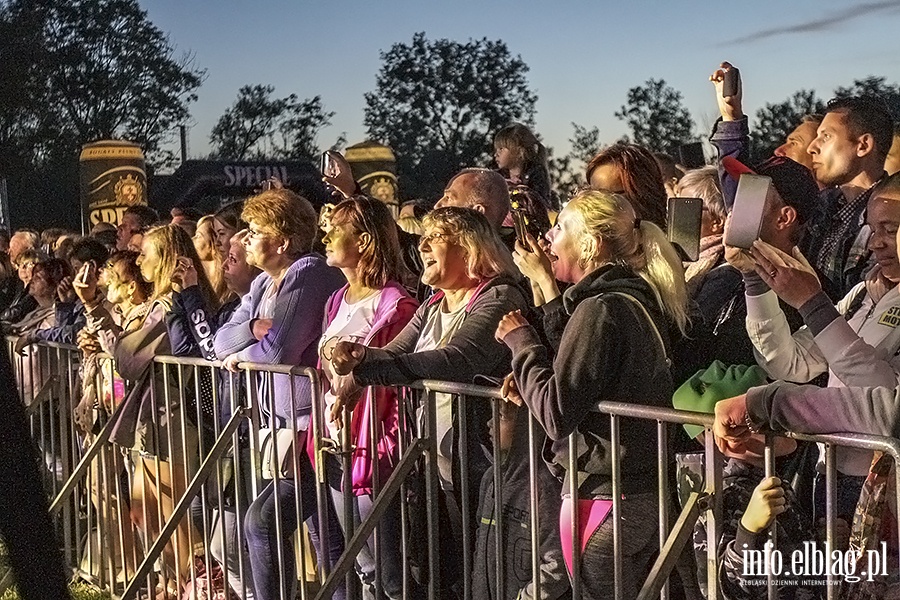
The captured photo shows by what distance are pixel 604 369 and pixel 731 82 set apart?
163cm

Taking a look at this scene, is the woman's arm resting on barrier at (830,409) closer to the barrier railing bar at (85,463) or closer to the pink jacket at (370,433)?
the pink jacket at (370,433)

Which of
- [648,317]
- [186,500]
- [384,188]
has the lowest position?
[186,500]

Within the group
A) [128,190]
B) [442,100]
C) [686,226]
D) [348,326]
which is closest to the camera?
[686,226]

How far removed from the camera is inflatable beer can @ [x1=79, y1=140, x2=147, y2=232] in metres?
20.8

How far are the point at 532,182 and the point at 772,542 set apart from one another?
3462 mm

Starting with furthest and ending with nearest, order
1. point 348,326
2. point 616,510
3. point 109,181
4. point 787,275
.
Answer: point 109,181, point 348,326, point 616,510, point 787,275

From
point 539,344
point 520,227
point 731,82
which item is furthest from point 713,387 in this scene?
point 731,82

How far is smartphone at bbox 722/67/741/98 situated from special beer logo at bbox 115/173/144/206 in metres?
17.5

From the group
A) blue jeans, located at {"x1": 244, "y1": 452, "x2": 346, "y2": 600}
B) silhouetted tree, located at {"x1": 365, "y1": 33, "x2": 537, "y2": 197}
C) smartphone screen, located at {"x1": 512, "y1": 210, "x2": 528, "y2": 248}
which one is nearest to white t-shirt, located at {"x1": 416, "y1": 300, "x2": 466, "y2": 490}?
smartphone screen, located at {"x1": 512, "y1": 210, "x2": 528, "y2": 248}

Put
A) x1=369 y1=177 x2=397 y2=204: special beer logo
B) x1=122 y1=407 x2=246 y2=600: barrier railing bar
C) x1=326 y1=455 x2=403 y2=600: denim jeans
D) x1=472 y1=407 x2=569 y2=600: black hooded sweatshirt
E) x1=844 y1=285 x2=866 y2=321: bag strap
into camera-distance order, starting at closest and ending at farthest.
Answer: x1=844 y1=285 x2=866 y2=321: bag strap, x1=472 y1=407 x2=569 y2=600: black hooded sweatshirt, x1=326 y1=455 x2=403 y2=600: denim jeans, x1=122 y1=407 x2=246 y2=600: barrier railing bar, x1=369 y1=177 x2=397 y2=204: special beer logo

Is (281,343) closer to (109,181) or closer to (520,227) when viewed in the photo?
(520,227)

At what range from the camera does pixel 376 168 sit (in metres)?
20.6

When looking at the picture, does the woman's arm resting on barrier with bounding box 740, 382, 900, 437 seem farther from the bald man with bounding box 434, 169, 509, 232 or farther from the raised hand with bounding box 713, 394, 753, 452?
the bald man with bounding box 434, 169, 509, 232

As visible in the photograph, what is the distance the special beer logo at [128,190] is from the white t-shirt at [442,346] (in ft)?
56.7
